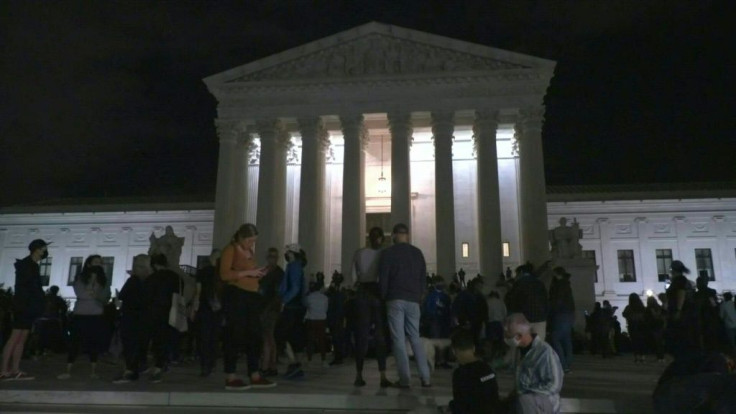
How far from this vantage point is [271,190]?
3042 cm

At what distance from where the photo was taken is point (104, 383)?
8.32 m

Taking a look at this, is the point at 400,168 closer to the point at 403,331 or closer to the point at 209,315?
the point at 209,315

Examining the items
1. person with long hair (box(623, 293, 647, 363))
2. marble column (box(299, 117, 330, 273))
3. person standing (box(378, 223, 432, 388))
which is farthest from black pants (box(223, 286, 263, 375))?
Answer: marble column (box(299, 117, 330, 273))

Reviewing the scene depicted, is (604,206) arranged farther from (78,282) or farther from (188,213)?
(78,282)

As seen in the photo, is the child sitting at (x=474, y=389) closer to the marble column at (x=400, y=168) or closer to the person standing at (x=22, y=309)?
the person standing at (x=22, y=309)

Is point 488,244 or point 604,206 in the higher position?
point 604,206

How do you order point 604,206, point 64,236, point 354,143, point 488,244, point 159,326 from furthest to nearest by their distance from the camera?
point 64,236 < point 604,206 < point 354,143 < point 488,244 < point 159,326

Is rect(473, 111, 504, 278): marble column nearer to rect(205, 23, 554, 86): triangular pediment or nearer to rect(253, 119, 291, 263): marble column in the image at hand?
rect(205, 23, 554, 86): triangular pediment

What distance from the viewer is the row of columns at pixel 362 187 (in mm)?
28016

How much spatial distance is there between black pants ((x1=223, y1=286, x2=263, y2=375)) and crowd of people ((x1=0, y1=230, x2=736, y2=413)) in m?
0.01

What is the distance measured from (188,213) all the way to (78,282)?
36419 mm

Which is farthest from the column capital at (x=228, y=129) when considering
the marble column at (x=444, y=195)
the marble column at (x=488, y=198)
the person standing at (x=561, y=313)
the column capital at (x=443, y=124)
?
the person standing at (x=561, y=313)

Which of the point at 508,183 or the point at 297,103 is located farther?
the point at 508,183

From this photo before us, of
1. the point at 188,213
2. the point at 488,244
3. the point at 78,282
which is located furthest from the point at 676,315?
the point at 188,213
